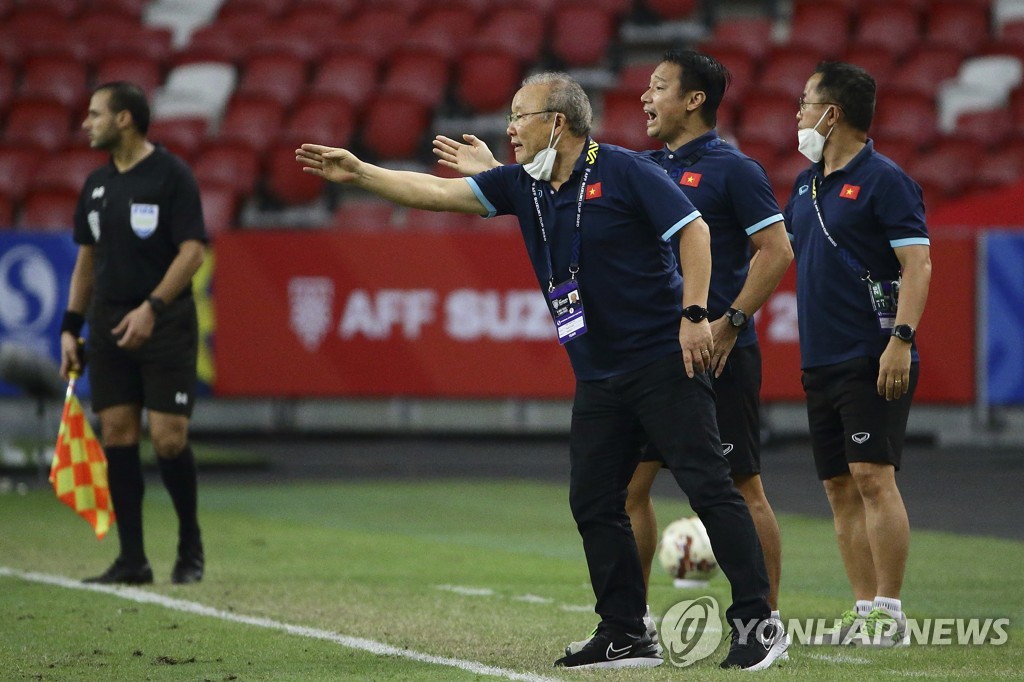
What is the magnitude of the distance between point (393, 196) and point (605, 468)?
1202 mm

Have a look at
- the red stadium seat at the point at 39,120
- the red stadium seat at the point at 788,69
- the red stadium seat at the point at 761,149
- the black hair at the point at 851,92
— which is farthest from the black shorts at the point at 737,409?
the red stadium seat at the point at 39,120

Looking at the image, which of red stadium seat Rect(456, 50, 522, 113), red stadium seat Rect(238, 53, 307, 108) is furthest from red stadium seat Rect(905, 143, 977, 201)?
red stadium seat Rect(238, 53, 307, 108)

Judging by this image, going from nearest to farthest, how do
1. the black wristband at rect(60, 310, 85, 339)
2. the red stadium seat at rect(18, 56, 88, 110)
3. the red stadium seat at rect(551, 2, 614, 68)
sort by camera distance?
1. the black wristband at rect(60, 310, 85, 339)
2. the red stadium seat at rect(551, 2, 614, 68)
3. the red stadium seat at rect(18, 56, 88, 110)

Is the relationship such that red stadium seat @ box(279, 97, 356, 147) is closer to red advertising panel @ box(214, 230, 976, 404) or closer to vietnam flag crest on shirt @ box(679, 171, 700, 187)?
red advertising panel @ box(214, 230, 976, 404)

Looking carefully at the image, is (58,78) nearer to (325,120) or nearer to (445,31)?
(325,120)

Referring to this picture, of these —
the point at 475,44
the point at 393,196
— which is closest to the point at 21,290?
the point at 475,44

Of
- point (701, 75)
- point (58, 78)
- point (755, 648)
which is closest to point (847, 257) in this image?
point (701, 75)

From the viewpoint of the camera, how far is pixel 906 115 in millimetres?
18297

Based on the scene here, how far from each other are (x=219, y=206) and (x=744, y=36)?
6.82 meters

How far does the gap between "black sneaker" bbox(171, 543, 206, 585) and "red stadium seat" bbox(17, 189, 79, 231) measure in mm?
10898

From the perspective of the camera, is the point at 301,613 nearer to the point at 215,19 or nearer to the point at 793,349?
the point at 793,349

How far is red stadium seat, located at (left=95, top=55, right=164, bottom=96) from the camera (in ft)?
68.3

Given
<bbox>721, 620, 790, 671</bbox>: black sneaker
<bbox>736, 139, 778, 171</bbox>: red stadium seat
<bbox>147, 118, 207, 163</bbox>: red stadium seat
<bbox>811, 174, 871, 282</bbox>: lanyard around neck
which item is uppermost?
<bbox>147, 118, 207, 163</bbox>: red stadium seat

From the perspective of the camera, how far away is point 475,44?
1964 cm
